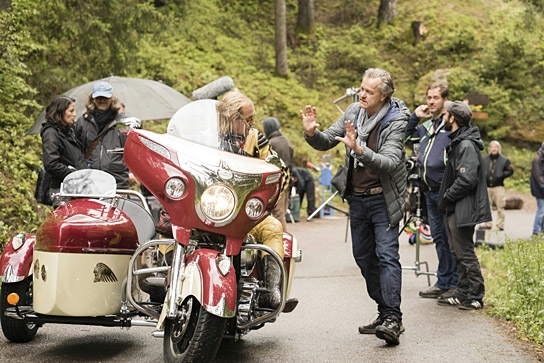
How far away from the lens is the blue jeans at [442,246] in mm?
9222

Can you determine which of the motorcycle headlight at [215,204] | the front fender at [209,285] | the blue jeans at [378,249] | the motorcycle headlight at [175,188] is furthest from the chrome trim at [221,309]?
the blue jeans at [378,249]

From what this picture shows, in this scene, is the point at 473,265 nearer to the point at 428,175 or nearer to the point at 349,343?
the point at 428,175

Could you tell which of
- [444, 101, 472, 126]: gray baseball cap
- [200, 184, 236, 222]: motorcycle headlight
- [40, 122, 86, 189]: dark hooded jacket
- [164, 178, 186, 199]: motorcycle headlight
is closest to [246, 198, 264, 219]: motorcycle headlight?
[200, 184, 236, 222]: motorcycle headlight

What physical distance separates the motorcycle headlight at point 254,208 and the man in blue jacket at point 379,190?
129cm

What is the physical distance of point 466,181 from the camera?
8406 mm

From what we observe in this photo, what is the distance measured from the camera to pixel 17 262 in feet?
20.5

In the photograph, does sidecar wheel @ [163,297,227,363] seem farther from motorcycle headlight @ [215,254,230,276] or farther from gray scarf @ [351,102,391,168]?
gray scarf @ [351,102,391,168]

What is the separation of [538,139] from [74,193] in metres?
25.1

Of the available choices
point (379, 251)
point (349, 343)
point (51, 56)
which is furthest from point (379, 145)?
point (51, 56)

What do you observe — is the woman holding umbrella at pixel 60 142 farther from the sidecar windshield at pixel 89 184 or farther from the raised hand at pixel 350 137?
the raised hand at pixel 350 137

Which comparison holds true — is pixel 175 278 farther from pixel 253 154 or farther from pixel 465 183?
pixel 465 183

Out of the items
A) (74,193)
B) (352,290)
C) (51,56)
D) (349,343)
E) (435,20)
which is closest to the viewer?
(74,193)

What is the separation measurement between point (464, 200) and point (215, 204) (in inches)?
156

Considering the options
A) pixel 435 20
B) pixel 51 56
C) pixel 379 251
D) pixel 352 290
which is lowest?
pixel 352 290
